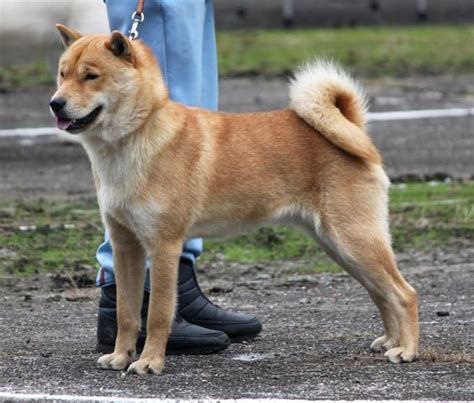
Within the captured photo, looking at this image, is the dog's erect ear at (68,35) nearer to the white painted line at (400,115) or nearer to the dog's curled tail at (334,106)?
the dog's curled tail at (334,106)

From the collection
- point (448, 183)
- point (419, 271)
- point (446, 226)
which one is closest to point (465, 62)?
point (448, 183)

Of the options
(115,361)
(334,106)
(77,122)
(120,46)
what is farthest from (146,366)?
(334,106)

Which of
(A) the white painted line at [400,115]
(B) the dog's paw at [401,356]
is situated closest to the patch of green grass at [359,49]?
(A) the white painted line at [400,115]

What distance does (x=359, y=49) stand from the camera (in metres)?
18.4

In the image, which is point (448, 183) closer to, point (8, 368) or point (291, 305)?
point (291, 305)

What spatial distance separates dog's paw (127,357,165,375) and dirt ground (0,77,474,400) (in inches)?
2.1

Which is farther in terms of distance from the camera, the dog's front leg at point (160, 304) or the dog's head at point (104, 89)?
the dog's front leg at point (160, 304)

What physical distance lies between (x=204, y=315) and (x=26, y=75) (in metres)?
10.3

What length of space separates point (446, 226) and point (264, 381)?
3.79 meters

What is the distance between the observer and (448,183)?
10383 mm

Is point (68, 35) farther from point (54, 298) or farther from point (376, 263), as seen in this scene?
point (54, 298)

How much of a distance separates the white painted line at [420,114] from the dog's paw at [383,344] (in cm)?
755

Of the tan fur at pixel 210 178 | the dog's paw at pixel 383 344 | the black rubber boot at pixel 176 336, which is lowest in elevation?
the dog's paw at pixel 383 344

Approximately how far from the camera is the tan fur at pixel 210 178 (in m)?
5.56
